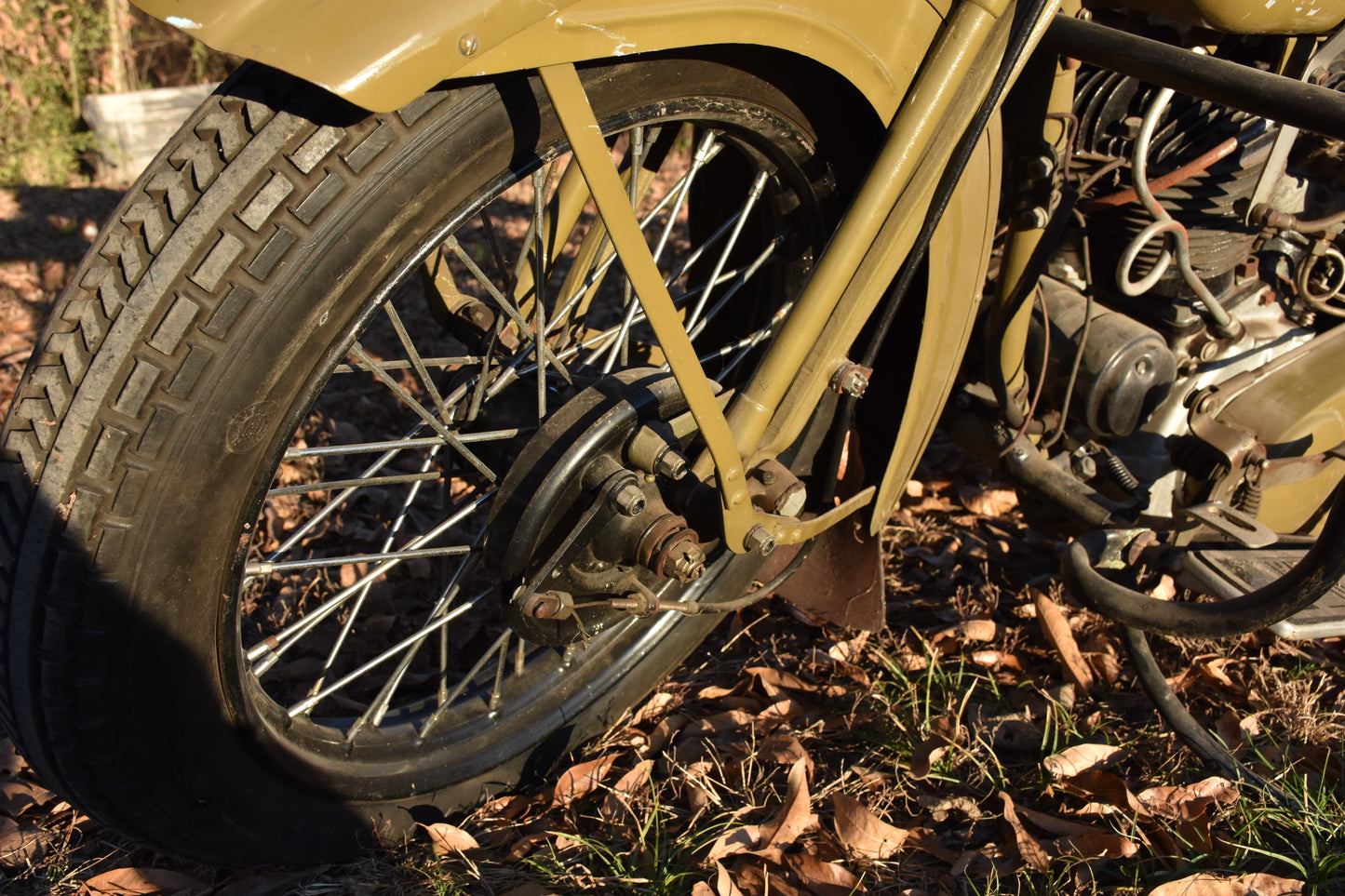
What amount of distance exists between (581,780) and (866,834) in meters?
0.55

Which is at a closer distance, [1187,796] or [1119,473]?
[1187,796]

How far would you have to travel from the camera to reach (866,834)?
178 centimetres

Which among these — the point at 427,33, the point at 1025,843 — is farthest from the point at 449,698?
the point at 427,33

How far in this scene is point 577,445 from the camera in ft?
4.93

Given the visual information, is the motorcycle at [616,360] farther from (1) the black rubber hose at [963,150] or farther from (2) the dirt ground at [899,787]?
(2) the dirt ground at [899,787]

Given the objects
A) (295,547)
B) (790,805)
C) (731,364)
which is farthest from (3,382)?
(790,805)

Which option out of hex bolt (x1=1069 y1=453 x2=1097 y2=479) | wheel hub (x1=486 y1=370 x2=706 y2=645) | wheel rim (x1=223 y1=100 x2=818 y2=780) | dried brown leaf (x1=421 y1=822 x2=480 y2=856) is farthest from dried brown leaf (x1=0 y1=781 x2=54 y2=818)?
hex bolt (x1=1069 y1=453 x2=1097 y2=479)

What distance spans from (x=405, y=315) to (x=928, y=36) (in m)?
2.78

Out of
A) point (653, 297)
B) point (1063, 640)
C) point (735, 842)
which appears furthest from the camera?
point (1063, 640)

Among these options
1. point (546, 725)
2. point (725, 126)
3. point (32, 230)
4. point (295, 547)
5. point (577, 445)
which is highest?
point (32, 230)

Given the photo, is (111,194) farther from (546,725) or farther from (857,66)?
(857,66)

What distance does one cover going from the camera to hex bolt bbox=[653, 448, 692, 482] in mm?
1521

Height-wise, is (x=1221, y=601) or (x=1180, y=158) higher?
(x=1180, y=158)

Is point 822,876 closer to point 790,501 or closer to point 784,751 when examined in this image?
point 784,751
